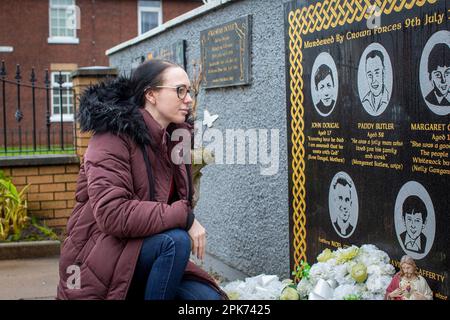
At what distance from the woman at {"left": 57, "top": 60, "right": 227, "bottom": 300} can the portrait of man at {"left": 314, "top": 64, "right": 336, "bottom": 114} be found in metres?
1.33

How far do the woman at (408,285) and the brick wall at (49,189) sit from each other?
17.6ft

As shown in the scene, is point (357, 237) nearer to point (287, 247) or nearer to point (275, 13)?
point (287, 247)

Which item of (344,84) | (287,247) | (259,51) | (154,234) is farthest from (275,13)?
(154,234)

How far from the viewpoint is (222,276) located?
19.7 feet

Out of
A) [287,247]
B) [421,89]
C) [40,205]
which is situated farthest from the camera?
[40,205]

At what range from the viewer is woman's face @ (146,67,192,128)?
3.00 meters

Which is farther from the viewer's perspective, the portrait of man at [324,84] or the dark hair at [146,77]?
the portrait of man at [324,84]

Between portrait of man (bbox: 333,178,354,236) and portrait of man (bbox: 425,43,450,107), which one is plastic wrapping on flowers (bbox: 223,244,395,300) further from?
portrait of man (bbox: 425,43,450,107)

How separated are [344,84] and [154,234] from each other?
172 cm

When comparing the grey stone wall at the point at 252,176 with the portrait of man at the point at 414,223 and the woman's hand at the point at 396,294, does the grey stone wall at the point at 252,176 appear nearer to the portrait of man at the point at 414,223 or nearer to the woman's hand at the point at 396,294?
the portrait of man at the point at 414,223

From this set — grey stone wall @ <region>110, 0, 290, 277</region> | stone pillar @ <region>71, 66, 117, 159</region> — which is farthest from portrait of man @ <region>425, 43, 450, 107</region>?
→ stone pillar @ <region>71, 66, 117, 159</region>

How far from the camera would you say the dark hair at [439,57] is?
124 inches

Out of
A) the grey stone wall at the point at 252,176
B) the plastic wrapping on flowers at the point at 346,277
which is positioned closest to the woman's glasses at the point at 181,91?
the plastic wrapping on flowers at the point at 346,277

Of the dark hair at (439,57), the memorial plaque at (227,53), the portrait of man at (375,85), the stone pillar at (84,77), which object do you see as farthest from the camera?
the stone pillar at (84,77)
